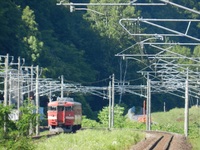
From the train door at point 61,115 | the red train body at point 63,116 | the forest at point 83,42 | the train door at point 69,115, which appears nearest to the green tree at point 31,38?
the forest at point 83,42

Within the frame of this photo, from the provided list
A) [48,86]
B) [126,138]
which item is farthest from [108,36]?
[126,138]

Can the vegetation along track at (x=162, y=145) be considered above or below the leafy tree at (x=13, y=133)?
below

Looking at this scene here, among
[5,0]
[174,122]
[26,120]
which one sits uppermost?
[5,0]

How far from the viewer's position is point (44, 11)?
4400 inches

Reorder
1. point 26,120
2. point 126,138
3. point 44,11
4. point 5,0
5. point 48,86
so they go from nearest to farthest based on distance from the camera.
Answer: point 26,120 < point 126,138 < point 48,86 < point 5,0 < point 44,11

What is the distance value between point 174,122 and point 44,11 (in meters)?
22.7

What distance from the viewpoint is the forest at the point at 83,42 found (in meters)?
95.6

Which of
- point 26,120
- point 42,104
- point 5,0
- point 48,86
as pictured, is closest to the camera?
point 26,120

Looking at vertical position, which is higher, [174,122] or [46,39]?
[46,39]

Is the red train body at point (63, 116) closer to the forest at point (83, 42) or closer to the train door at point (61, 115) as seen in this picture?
the train door at point (61, 115)

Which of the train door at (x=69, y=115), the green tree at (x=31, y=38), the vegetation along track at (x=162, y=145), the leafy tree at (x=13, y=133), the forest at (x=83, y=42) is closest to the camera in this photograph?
the leafy tree at (x=13, y=133)

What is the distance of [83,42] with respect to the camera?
11625 cm

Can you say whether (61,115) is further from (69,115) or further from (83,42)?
(83,42)

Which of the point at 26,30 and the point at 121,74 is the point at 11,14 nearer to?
the point at 26,30
